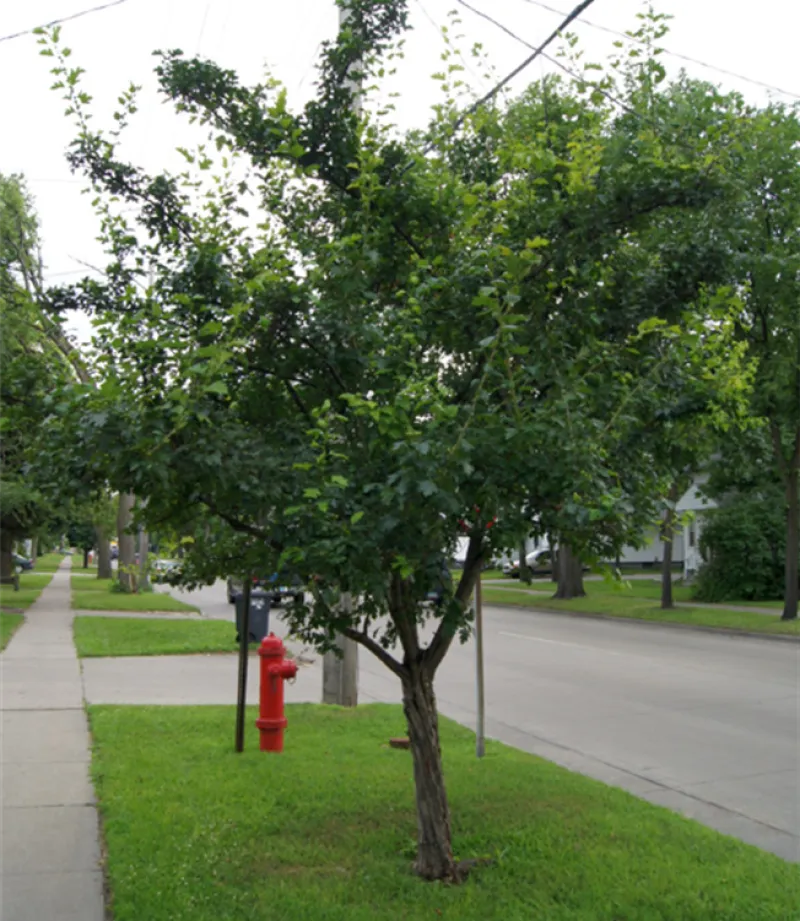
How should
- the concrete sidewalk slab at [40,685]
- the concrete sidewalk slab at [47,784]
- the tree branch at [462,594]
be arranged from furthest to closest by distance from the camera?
the concrete sidewalk slab at [40,685] < the concrete sidewalk slab at [47,784] < the tree branch at [462,594]

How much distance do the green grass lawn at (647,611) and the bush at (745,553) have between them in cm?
194

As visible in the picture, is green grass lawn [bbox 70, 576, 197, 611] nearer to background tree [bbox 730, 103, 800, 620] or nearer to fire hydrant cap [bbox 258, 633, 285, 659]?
background tree [bbox 730, 103, 800, 620]

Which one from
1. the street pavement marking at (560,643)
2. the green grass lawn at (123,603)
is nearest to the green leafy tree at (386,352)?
the street pavement marking at (560,643)

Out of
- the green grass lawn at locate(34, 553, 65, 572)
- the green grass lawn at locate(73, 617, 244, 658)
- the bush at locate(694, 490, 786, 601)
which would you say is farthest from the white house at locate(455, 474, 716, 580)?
the green grass lawn at locate(34, 553, 65, 572)

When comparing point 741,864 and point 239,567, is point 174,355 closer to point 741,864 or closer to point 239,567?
point 239,567

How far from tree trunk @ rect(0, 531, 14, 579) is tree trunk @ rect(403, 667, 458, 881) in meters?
29.0

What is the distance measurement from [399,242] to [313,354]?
37.5 inches

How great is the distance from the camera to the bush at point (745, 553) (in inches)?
1080

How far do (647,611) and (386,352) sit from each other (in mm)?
21907

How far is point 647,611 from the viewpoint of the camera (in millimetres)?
25234

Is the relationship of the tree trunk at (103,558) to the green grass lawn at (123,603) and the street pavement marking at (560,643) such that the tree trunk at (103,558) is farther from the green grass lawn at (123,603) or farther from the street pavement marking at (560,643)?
the street pavement marking at (560,643)

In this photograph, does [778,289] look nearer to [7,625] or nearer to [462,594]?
[7,625]

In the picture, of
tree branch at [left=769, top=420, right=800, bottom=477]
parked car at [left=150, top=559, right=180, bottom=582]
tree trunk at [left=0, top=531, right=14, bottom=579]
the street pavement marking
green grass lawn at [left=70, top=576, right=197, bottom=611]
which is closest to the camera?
parked car at [left=150, top=559, right=180, bottom=582]

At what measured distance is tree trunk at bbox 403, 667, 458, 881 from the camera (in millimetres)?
5008
